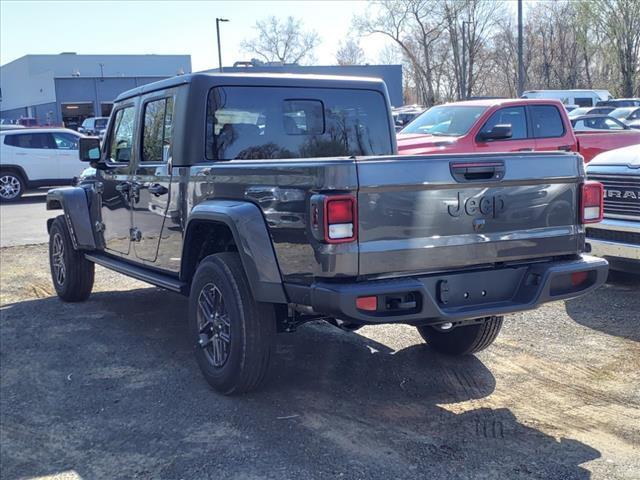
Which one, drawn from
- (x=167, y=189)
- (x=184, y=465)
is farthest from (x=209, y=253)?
(x=184, y=465)

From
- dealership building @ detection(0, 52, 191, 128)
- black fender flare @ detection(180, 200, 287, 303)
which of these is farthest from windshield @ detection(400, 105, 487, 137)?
dealership building @ detection(0, 52, 191, 128)

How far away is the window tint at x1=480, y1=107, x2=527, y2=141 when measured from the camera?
10695mm

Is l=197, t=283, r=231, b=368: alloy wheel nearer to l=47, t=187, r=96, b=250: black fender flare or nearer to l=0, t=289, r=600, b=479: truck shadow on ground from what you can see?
l=0, t=289, r=600, b=479: truck shadow on ground

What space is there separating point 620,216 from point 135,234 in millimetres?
4226

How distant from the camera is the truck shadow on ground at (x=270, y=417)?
149 inches

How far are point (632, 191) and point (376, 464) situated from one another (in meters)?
4.09

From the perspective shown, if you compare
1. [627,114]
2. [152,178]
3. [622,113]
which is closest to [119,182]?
[152,178]

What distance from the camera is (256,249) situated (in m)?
4.25

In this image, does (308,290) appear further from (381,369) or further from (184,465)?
(381,369)

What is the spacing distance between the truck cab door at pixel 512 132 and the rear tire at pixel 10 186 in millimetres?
11972

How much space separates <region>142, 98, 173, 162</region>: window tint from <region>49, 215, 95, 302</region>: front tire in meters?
1.79

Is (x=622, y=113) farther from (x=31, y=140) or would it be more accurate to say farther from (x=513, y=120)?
(x=31, y=140)

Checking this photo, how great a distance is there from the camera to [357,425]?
14.0 ft

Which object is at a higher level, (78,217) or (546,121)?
(546,121)
